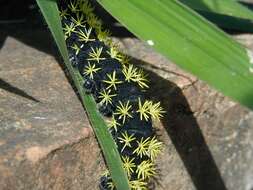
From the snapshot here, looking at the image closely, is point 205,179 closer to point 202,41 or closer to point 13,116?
point 13,116

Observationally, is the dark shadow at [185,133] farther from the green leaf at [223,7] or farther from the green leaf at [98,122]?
the green leaf at [98,122]

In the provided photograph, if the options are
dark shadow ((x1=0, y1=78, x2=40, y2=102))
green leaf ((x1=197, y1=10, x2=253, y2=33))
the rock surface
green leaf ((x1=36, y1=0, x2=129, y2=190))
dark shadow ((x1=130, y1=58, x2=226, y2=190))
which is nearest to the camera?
green leaf ((x1=36, y1=0, x2=129, y2=190))

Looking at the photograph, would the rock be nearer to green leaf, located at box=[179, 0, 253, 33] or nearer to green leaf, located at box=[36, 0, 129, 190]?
green leaf, located at box=[36, 0, 129, 190]

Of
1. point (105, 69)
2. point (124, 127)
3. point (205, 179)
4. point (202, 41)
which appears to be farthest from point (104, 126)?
point (205, 179)

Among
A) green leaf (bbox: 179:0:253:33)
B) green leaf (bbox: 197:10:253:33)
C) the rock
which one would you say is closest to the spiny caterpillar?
the rock

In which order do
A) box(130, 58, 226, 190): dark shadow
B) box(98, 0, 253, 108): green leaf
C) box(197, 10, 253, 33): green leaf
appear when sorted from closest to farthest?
box(98, 0, 253, 108): green leaf, box(130, 58, 226, 190): dark shadow, box(197, 10, 253, 33): green leaf
